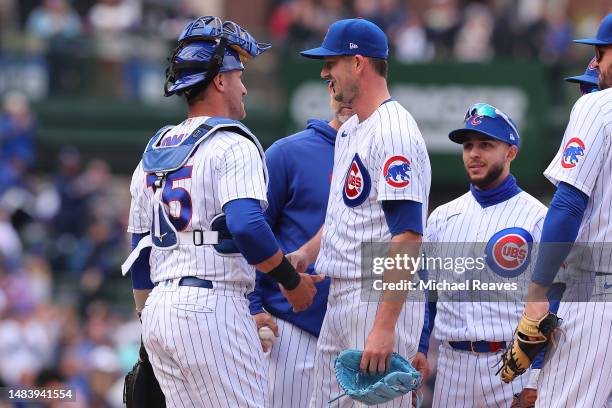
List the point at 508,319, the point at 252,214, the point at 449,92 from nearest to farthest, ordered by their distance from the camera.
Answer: the point at 252,214 < the point at 508,319 < the point at 449,92

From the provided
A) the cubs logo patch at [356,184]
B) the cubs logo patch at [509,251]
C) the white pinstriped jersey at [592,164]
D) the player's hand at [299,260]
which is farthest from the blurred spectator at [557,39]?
the white pinstriped jersey at [592,164]

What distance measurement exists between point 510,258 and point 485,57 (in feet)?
39.0

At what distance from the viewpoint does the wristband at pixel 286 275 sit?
16.5 ft

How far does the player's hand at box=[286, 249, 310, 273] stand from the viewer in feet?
18.5

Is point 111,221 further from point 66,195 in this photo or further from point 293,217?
point 293,217

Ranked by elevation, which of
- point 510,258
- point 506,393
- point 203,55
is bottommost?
point 506,393

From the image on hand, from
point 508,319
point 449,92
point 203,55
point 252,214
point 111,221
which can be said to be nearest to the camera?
point 252,214

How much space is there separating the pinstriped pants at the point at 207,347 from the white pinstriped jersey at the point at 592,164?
4.59 ft

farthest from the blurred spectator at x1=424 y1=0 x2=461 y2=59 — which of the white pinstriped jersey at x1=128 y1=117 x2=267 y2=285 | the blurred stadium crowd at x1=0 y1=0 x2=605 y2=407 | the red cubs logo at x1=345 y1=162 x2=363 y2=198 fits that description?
the white pinstriped jersey at x1=128 y1=117 x2=267 y2=285

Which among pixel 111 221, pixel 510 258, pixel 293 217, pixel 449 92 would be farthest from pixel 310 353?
pixel 449 92

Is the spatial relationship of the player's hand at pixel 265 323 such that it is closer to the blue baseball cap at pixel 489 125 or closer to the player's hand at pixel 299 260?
the player's hand at pixel 299 260

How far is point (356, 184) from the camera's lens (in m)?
5.27

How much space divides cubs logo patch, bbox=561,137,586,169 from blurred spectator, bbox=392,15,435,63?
Result: 12784 millimetres

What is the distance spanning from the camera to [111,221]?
15.6 metres
